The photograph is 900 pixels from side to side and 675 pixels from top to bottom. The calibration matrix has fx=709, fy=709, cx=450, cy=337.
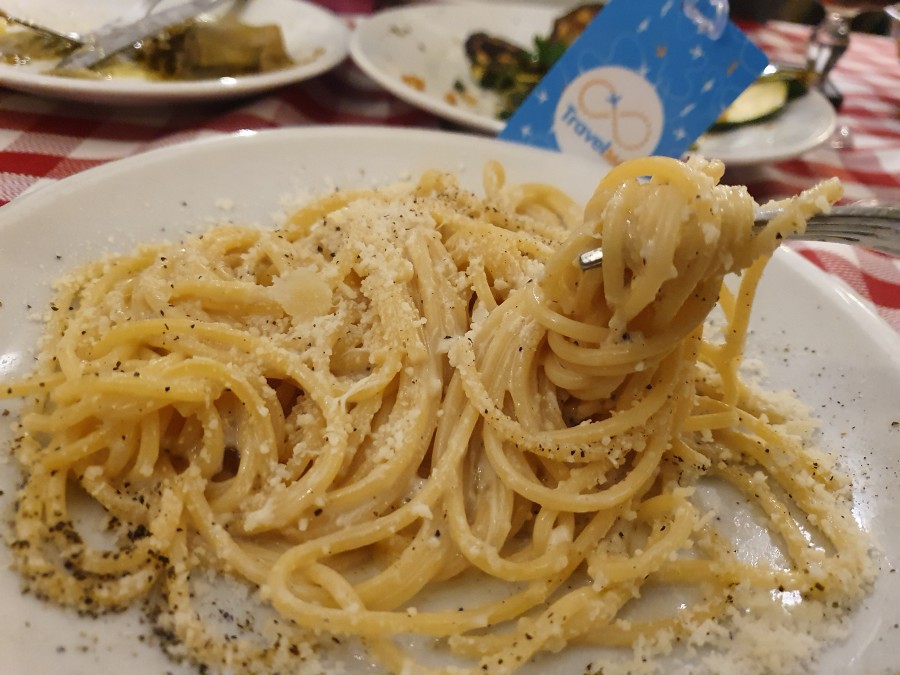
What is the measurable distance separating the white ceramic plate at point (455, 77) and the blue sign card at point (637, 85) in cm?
27

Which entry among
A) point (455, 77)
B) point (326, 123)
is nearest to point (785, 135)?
point (455, 77)

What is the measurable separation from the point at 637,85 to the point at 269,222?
1.43 m

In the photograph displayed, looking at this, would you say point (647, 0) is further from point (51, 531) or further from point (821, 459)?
point (51, 531)

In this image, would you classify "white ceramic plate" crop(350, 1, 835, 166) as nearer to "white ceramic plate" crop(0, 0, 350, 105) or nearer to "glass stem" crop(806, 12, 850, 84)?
"white ceramic plate" crop(0, 0, 350, 105)

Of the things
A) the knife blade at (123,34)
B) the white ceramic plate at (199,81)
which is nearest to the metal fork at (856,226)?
the white ceramic plate at (199,81)

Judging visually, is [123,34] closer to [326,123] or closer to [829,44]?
[326,123]

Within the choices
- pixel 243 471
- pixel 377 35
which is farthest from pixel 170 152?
pixel 377 35

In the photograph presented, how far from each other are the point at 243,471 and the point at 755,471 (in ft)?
4.06

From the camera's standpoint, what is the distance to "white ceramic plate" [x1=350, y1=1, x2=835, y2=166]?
3.01 m

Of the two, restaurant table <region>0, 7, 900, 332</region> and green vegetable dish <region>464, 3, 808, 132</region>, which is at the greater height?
green vegetable dish <region>464, 3, 808, 132</region>

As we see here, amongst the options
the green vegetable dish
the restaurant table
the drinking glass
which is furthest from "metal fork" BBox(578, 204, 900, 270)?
the drinking glass

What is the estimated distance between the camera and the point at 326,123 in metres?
3.31

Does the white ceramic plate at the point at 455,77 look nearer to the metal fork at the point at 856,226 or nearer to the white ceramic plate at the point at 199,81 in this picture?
the white ceramic plate at the point at 199,81

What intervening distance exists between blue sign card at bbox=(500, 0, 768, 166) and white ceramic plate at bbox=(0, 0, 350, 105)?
3.67 ft
